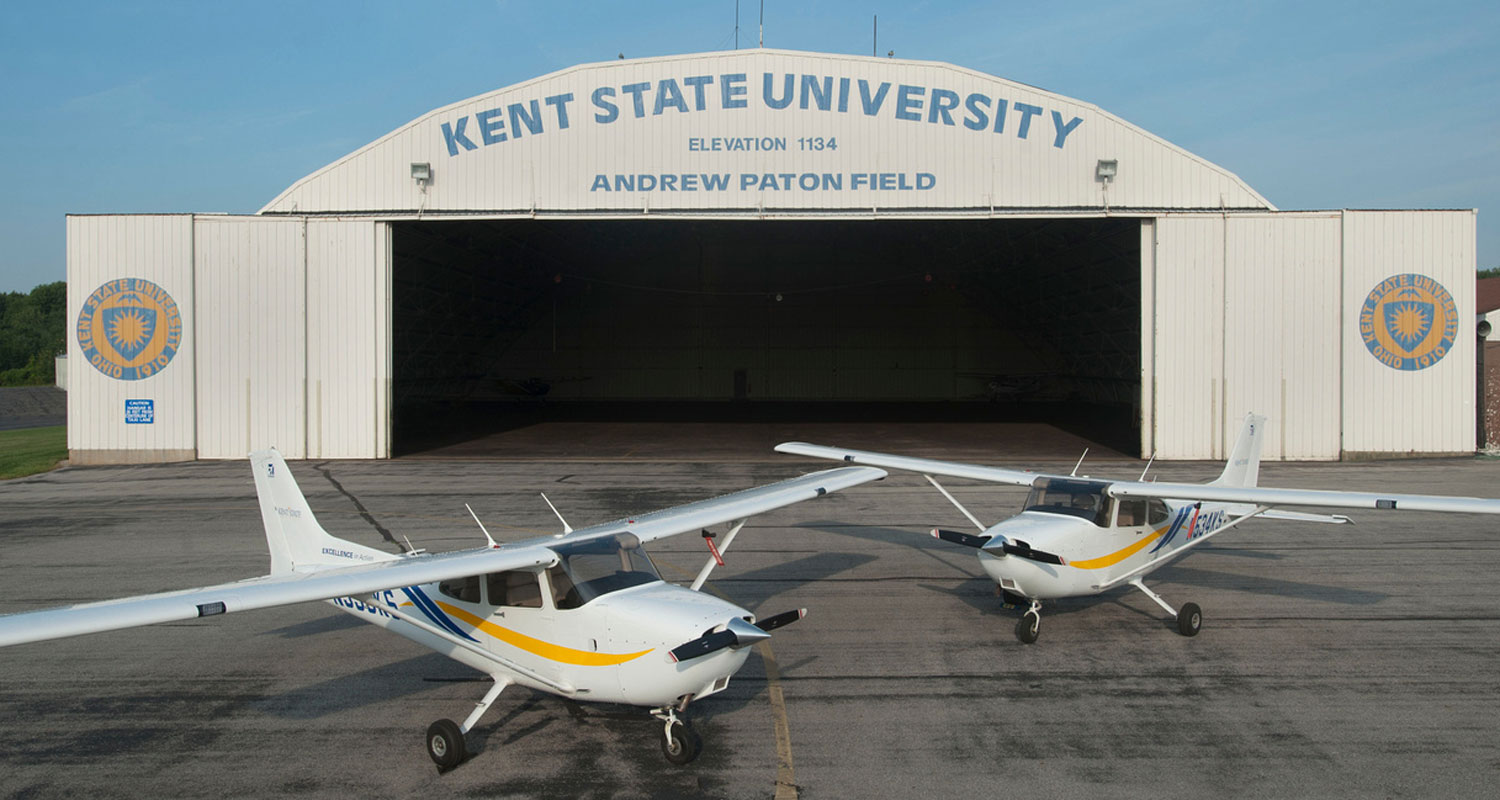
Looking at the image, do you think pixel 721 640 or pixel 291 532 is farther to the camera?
pixel 291 532

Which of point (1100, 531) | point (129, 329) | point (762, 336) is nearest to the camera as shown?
point (1100, 531)

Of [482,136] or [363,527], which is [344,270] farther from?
[363,527]

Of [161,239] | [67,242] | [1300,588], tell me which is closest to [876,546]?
[1300,588]

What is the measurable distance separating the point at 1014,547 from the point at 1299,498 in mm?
3438

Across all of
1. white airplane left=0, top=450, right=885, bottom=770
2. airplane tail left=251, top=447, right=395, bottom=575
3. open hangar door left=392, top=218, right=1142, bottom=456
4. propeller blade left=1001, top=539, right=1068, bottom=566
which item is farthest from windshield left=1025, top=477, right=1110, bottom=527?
open hangar door left=392, top=218, right=1142, bottom=456

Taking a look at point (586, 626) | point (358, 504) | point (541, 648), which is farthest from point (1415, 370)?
point (358, 504)

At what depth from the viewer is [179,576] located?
551 inches

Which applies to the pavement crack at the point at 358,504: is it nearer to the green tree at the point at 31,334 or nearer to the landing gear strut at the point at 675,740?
the landing gear strut at the point at 675,740

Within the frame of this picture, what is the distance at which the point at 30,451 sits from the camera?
34.2 m

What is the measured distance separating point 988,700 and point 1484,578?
31.8ft

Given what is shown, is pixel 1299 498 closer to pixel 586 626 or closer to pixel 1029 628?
pixel 1029 628

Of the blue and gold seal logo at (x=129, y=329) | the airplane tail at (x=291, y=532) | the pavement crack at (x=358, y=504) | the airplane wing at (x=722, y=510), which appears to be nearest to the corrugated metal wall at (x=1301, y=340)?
the airplane wing at (x=722, y=510)

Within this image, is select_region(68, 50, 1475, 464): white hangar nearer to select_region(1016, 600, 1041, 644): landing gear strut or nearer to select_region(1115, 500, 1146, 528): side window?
select_region(1115, 500, 1146, 528): side window

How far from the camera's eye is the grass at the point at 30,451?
28.0 meters
